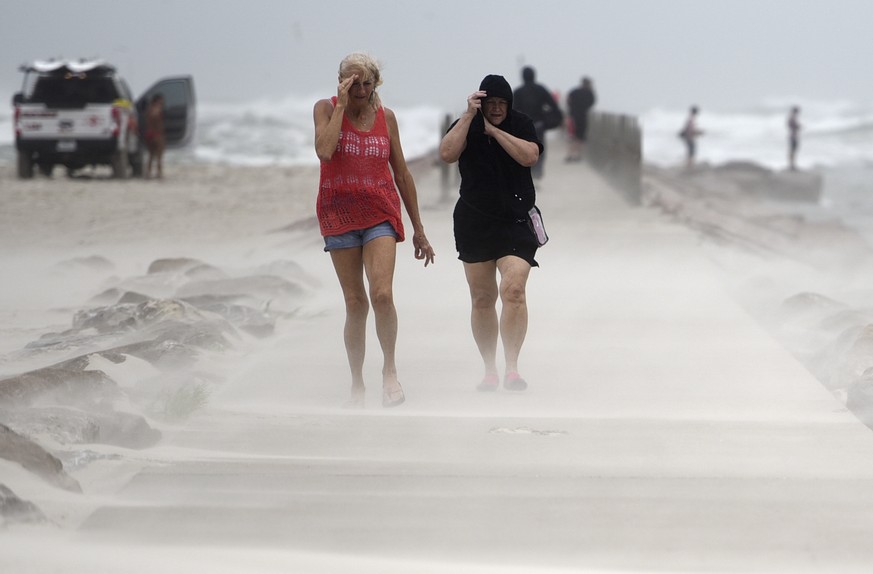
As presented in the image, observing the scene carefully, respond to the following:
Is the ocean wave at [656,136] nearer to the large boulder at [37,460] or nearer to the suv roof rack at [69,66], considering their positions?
the suv roof rack at [69,66]

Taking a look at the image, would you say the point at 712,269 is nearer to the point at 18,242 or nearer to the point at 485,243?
the point at 485,243

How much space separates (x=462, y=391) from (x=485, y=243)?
2.41 ft

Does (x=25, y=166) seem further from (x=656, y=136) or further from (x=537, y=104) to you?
(x=656, y=136)

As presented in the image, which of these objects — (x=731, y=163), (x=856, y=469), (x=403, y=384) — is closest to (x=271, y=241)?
(x=403, y=384)

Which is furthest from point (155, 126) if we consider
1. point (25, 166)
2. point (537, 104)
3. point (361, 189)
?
point (361, 189)

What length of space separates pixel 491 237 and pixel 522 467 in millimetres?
1782

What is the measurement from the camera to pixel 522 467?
16.9ft

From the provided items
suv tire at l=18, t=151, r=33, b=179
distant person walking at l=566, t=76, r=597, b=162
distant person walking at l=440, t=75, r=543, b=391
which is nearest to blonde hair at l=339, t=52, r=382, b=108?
distant person walking at l=440, t=75, r=543, b=391

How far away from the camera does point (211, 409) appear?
6.16 meters

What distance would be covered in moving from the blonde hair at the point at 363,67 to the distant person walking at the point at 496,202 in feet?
1.69

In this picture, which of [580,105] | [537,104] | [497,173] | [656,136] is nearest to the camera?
[497,173]

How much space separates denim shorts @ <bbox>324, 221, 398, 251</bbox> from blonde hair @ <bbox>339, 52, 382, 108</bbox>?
1.86ft

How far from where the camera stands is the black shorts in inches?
263

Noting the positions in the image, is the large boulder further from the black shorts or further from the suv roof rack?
the suv roof rack
